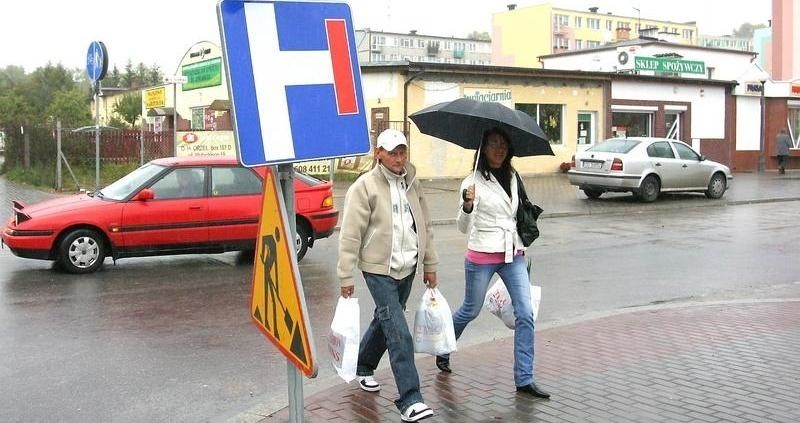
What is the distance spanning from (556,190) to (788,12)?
31.9 m

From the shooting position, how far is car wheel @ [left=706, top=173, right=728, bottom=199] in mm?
21344

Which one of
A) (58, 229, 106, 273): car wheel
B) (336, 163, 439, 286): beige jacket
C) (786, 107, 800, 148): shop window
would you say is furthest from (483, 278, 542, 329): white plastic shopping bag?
(786, 107, 800, 148): shop window

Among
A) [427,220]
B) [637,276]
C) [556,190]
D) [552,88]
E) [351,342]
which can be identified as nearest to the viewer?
[351,342]

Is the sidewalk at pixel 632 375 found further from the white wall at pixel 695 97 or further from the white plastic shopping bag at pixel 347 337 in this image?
the white wall at pixel 695 97

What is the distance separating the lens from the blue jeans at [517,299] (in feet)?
17.2

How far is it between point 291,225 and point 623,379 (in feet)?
9.91

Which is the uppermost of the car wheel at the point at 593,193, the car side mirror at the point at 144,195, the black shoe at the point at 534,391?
the car side mirror at the point at 144,195

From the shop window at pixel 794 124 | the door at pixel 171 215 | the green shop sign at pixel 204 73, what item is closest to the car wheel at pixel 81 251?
the door at pixel 171 215

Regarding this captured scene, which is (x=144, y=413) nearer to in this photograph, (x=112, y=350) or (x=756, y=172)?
(x=112, y=350)

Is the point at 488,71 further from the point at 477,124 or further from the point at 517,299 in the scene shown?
the point at 517,299

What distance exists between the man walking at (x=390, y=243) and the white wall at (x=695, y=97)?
93.5 ft

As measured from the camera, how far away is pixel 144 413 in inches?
208

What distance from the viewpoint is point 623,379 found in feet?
18.2

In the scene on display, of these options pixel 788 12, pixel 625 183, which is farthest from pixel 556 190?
pixel 788 12
